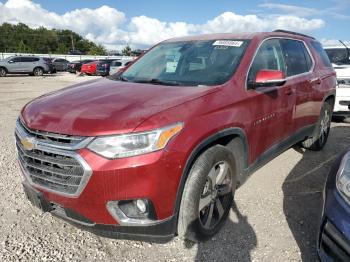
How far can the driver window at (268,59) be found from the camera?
366 cm

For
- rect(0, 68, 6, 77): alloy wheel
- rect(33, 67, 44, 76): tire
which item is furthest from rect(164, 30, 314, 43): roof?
rect(33, 67, 44, 76): tire

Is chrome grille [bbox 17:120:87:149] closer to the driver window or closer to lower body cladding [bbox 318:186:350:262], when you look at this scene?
lower body cladding [bbox 318:186:350:262]

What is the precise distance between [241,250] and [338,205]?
1000 mm

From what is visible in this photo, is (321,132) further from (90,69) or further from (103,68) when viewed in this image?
(90,69)

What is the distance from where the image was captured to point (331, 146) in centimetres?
621

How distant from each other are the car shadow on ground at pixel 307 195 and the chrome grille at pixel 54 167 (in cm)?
172

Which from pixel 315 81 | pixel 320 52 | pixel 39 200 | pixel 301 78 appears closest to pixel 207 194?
pixel 39 200

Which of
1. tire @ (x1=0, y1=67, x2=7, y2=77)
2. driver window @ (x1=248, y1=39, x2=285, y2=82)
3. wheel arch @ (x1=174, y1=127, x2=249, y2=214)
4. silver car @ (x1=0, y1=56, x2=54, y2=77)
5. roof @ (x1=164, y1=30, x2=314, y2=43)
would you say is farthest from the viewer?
silver car @ (x1=0, y1=56, x2=54, y2=77)

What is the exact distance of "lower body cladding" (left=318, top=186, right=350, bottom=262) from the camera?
2.18 metres

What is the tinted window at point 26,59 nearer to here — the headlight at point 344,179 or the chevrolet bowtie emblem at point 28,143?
the chevrolet bowtie emblem at point 28,143

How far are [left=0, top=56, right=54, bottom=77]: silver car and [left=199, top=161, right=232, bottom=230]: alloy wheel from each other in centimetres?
2816

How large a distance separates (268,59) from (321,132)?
7.10 feet

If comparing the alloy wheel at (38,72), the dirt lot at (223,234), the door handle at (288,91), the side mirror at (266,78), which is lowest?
the alloy wheel at (38,72)

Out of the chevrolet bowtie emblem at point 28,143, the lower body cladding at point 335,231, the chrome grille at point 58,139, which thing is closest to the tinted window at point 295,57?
the lower body cladding at point 335,231
